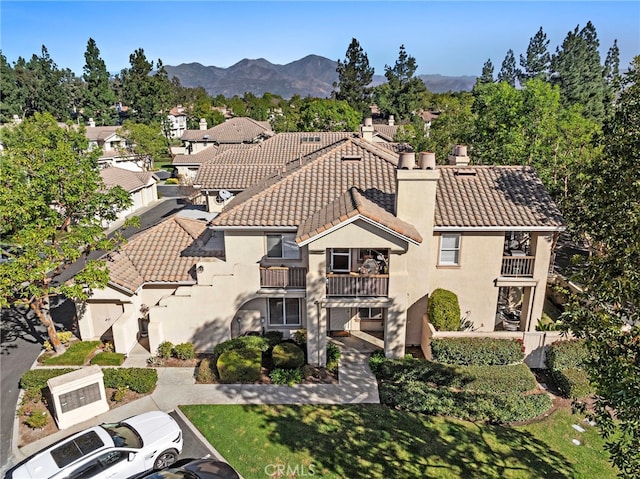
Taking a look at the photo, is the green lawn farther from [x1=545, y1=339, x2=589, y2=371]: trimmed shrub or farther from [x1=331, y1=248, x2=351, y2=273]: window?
[x1=331, y1=248, x2=351, y2=273]: window

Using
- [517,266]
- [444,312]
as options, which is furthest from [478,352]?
[517,266]

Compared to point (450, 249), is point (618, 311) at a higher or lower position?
higher

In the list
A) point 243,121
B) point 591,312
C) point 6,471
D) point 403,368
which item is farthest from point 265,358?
point 243,121

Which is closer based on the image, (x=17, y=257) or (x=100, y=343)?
(x=17, y=257)

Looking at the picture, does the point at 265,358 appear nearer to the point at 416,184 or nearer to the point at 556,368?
the point at 416,184

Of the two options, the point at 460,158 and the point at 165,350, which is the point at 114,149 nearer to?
→ the point at 165,350

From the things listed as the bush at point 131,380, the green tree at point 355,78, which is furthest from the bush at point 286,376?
the green tree at point 355,78
